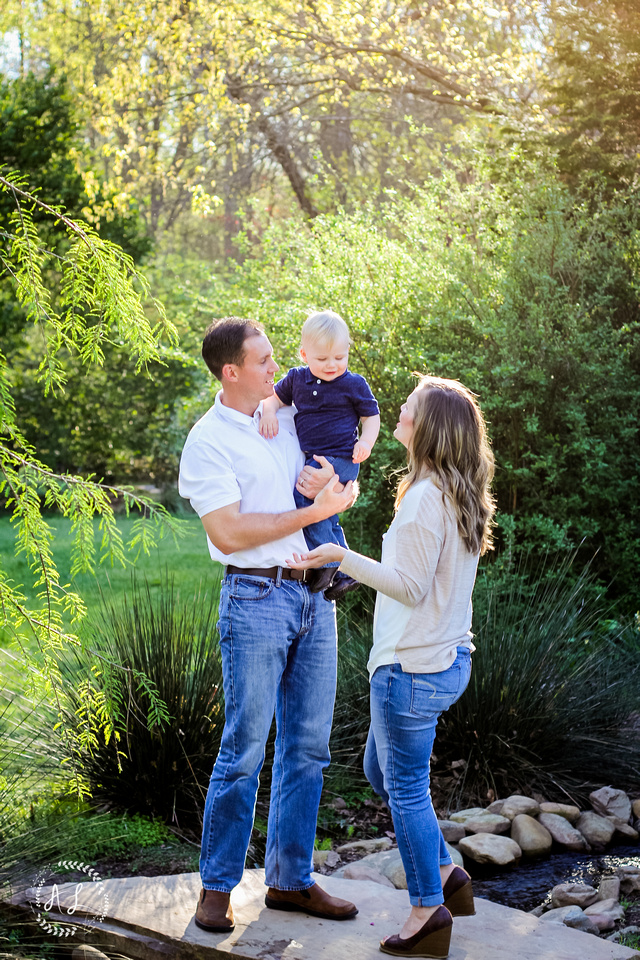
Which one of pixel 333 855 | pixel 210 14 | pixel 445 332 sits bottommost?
pixel 333 855

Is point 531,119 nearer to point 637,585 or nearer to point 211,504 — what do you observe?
point 637,585

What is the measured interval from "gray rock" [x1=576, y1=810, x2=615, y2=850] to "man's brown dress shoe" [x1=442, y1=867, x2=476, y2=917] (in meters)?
1.50

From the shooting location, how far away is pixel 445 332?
659 cm

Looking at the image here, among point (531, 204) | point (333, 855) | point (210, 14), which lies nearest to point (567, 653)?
point (333, 855)

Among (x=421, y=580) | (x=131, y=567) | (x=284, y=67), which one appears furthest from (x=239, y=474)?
(x=284, y=67)

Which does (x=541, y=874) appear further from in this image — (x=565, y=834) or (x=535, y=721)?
(x=535, y=721)

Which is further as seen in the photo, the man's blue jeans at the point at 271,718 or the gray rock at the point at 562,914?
the gray rock at the point at 562,914

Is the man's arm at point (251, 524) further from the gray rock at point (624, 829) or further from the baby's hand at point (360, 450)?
the gray rock at point (624, 829)

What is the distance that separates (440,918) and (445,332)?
15.4 feet

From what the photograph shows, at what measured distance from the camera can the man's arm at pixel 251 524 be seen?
102 inches

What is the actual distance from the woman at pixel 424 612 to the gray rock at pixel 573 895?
1047 millimetres

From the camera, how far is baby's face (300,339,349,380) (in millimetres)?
2941

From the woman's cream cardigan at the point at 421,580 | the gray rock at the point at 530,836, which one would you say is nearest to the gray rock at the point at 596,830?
the gray rock at the point at 530,836

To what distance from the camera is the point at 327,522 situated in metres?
2.92
